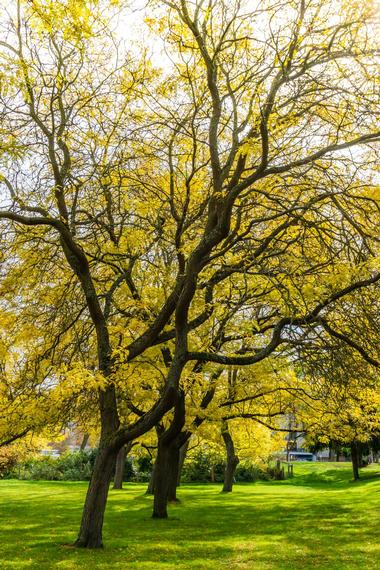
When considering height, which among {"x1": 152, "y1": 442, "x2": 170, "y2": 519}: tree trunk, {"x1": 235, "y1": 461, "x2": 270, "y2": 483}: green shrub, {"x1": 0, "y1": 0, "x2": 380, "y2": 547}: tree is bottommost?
{"x1": 235, "y1": 461, "x2": 270, "y2": 483}: green shrub

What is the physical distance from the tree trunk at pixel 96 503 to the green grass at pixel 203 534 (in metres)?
0.39

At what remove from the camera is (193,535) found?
16.2 meters

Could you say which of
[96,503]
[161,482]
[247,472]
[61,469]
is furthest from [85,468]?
[96,503]

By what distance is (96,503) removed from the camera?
12.2 metres

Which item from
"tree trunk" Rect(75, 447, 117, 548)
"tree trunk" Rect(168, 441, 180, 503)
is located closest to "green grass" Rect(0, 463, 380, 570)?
"tree trunk" Rect(75, 447, 117, 548)

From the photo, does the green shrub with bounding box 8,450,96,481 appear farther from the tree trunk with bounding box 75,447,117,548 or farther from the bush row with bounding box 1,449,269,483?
the tree trunk with bounding box 75,447,117,548

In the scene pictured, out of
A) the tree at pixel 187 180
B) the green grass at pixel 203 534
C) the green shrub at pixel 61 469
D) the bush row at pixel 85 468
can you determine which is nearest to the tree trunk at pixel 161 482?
the green grass at pixel 203 534

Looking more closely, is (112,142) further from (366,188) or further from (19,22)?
(366,188)

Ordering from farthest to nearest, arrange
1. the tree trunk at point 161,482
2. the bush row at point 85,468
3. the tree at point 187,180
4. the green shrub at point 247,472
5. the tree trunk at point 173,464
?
the green shrub at point 247,472
the bush row at point 85,468
the tree trunk at point 173,464
the tree trunk at point 161,482
the tree at point 187,180

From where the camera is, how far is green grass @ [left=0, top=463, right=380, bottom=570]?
38.0 feet

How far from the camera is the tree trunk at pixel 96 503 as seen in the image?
12.2 m

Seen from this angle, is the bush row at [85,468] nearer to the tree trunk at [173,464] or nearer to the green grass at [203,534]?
the green grass at [203,534]

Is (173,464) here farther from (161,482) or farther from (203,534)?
(203,534)

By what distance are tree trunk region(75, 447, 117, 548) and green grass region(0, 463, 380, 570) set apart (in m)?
0.39
